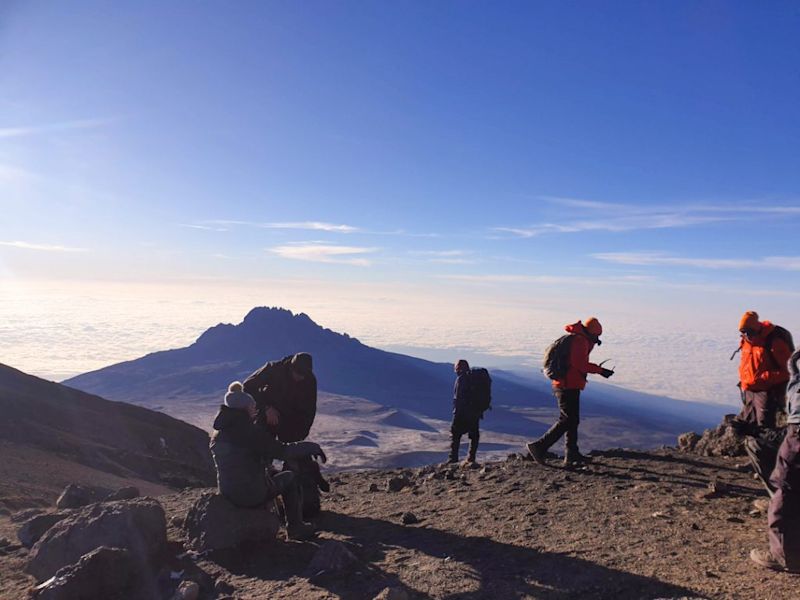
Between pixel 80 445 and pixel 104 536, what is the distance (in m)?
16.0

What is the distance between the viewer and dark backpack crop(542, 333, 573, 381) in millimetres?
9602

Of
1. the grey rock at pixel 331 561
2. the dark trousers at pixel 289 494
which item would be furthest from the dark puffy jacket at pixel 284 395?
the grey rock at pixel 331 561

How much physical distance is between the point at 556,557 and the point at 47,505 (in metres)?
10.6

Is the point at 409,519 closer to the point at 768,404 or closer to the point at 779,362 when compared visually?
the point at 768,404

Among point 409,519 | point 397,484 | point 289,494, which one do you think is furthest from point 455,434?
point 289,494

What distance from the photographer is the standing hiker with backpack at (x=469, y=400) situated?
1320 cm

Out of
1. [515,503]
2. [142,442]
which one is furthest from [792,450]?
[142,442]

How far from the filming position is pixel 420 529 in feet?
24.6

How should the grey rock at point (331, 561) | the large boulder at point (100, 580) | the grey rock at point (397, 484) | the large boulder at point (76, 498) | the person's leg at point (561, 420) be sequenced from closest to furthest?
the large boulder at point (100, 580), the grey rock at point (331, 561), the person's leg at point (561, 420), the large boulder at point (76, 498), the grey rock at point (397, 484)

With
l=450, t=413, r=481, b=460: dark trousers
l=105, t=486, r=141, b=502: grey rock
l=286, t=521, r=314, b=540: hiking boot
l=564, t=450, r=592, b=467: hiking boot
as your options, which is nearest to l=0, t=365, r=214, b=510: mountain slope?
l=105, t=486, r=141, b=502: grey rock

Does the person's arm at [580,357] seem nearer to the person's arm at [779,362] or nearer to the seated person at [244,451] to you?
the person's arm at [779,362]

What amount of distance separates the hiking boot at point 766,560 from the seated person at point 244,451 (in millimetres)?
4469

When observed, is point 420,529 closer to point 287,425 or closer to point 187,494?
point 287,425

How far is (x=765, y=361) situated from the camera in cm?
845
